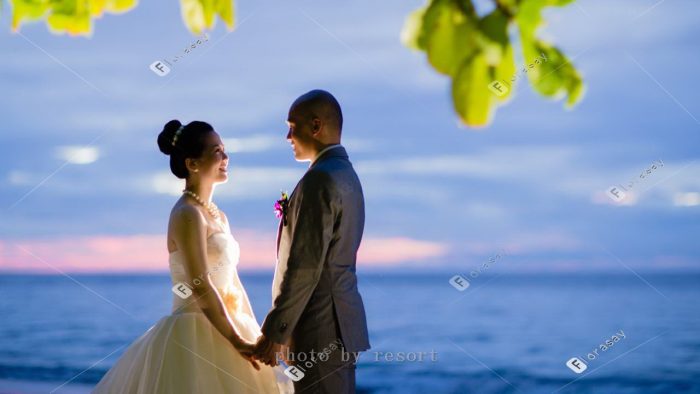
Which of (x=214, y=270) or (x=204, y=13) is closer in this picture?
(x=204, y=13)

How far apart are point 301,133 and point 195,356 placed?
83cm

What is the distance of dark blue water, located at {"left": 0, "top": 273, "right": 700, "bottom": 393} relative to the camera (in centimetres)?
1240

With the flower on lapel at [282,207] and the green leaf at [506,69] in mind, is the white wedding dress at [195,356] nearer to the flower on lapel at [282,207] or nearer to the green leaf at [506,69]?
the flower on lapel at [282,207]

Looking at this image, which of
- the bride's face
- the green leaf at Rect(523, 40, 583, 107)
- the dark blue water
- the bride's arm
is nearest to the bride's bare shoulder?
the bride's arm

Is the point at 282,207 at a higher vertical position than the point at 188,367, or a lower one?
higher

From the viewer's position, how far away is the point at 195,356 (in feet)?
9.82

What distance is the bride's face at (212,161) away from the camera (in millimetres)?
3055

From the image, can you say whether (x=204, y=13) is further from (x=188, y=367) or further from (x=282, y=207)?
(x=188, y=367)

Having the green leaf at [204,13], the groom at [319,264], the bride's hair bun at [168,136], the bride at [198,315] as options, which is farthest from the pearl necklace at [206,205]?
the green leaf at [204,13]

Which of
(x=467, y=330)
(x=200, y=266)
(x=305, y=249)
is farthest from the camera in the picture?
(x=467, y=330)

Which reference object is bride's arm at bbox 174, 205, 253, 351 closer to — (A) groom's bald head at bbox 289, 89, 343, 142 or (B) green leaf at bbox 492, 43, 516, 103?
(A) groom's bald head at bbox 289, 89, 343, 142

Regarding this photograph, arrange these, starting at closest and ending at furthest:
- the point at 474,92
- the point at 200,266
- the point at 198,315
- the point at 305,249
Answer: the point at 474,92
the point at 305,249
the point at 200,266
the point at 198,315

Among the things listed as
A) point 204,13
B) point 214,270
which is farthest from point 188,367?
point 204,13

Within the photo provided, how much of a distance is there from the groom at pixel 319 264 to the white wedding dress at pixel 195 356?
0.52ft
